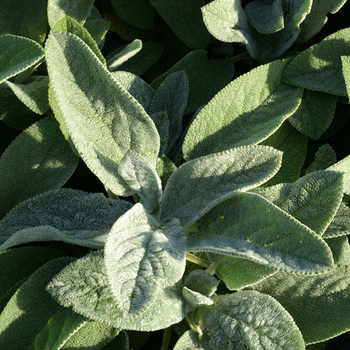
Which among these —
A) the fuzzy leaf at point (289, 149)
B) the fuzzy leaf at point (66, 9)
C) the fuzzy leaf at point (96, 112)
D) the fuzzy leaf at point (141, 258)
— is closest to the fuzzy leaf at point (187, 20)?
the fuzzy leaf at point (66, 9)

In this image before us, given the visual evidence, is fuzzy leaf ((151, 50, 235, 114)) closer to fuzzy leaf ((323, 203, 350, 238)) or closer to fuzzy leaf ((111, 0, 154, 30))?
fuzzy leaf ((111, 0, 154, 30))

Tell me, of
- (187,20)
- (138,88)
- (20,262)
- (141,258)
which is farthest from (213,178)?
(187,20)

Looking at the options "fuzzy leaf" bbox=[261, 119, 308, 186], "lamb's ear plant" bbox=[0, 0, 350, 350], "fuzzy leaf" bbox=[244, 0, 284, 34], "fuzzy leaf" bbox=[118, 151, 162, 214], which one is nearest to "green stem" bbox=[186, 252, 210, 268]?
"lamb's ear plant" bbox=[0, 0, 350, 350]

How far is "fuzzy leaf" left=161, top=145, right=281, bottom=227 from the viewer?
0.80 m

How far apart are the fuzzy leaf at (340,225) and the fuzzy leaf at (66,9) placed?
2.05ft

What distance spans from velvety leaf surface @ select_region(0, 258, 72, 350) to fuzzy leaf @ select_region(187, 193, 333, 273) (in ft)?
0.86

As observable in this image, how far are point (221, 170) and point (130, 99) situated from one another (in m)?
0.18

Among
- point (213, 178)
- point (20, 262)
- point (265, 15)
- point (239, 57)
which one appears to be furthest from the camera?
point (239, 57)

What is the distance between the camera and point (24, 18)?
3.73ft

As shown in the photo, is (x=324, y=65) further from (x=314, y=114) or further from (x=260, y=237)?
(x=260, y=237)

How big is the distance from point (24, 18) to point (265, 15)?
52 centimetres

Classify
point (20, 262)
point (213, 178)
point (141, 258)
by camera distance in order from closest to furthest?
point (141, 258) < point (213, 178) < point (20, 262)

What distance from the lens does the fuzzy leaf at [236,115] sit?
0.97m

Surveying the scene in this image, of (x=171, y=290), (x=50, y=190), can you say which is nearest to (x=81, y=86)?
(x=50, y=190)
